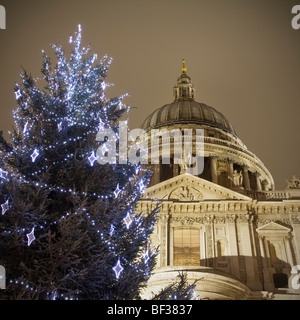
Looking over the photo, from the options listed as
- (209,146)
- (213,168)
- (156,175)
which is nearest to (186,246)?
(156,175)

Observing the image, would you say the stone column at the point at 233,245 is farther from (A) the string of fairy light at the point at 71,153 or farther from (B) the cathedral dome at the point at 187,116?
(B) the cathedral dome at the point at 187,116

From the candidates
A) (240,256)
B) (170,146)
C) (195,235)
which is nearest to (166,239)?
(195,235)

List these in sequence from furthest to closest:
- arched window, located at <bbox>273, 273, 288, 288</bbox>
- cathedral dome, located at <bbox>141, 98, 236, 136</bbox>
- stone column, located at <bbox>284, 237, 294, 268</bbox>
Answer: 1. cathedral dome, located at <bbox>141, 98, 236, 136</bbox>
2. stone column, located at <bbox>284, 237, 294, 268</bbox>
3. arched window, located at <bbox>273, 273, 288, 288</bbox>

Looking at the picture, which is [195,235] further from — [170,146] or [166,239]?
[170,146]

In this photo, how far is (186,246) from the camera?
88.7 ft

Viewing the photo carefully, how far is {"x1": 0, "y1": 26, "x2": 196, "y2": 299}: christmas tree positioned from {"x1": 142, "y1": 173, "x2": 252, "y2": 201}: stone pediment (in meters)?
18.1

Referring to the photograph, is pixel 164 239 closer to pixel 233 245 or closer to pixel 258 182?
pixel 233 245

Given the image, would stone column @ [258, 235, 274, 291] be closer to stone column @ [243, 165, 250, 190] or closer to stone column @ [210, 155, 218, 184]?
stone column @ [210, 155, 218, 184]

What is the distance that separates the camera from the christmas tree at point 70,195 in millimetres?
8312

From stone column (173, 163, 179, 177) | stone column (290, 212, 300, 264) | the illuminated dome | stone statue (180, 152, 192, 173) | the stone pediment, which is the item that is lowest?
stone column (290, 212, 300, 264)

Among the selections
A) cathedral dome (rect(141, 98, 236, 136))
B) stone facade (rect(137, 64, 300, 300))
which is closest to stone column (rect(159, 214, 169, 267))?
stone facade (rect(137, 64, 300, 300))

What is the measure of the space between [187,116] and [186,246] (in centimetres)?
2426

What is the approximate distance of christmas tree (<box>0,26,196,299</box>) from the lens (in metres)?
8.31
